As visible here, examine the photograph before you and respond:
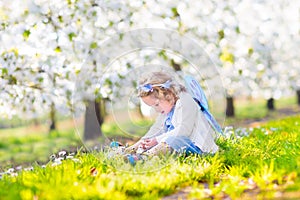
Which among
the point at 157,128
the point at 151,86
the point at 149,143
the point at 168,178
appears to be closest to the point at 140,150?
the point at 149,143

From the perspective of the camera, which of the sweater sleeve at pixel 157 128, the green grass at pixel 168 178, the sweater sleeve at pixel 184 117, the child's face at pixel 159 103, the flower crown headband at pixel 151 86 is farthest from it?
the sweater sleeve at pixel 157 128

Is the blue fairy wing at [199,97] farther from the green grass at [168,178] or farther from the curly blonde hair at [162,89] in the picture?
the green grass at [168,178]

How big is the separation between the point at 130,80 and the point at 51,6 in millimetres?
1479

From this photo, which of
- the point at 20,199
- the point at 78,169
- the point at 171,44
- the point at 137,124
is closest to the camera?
the point at 20,199

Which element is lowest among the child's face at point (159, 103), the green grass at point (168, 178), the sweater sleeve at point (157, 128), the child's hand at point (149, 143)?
the green grass at point (168, 178)

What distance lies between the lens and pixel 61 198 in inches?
156

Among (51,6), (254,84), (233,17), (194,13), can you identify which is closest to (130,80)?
(51,6)

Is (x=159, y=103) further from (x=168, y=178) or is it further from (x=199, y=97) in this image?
(x=168, y=178)

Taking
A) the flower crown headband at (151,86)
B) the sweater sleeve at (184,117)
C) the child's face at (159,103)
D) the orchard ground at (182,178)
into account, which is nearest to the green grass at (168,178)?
the orchard ground at (182,178)

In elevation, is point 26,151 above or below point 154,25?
below

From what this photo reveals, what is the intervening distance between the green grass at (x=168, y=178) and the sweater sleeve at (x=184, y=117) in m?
0.27

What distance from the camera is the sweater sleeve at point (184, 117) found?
5.31 metres

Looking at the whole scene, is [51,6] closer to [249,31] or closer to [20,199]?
[20,199]

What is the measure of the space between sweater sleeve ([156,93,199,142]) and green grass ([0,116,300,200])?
274 millimetres
